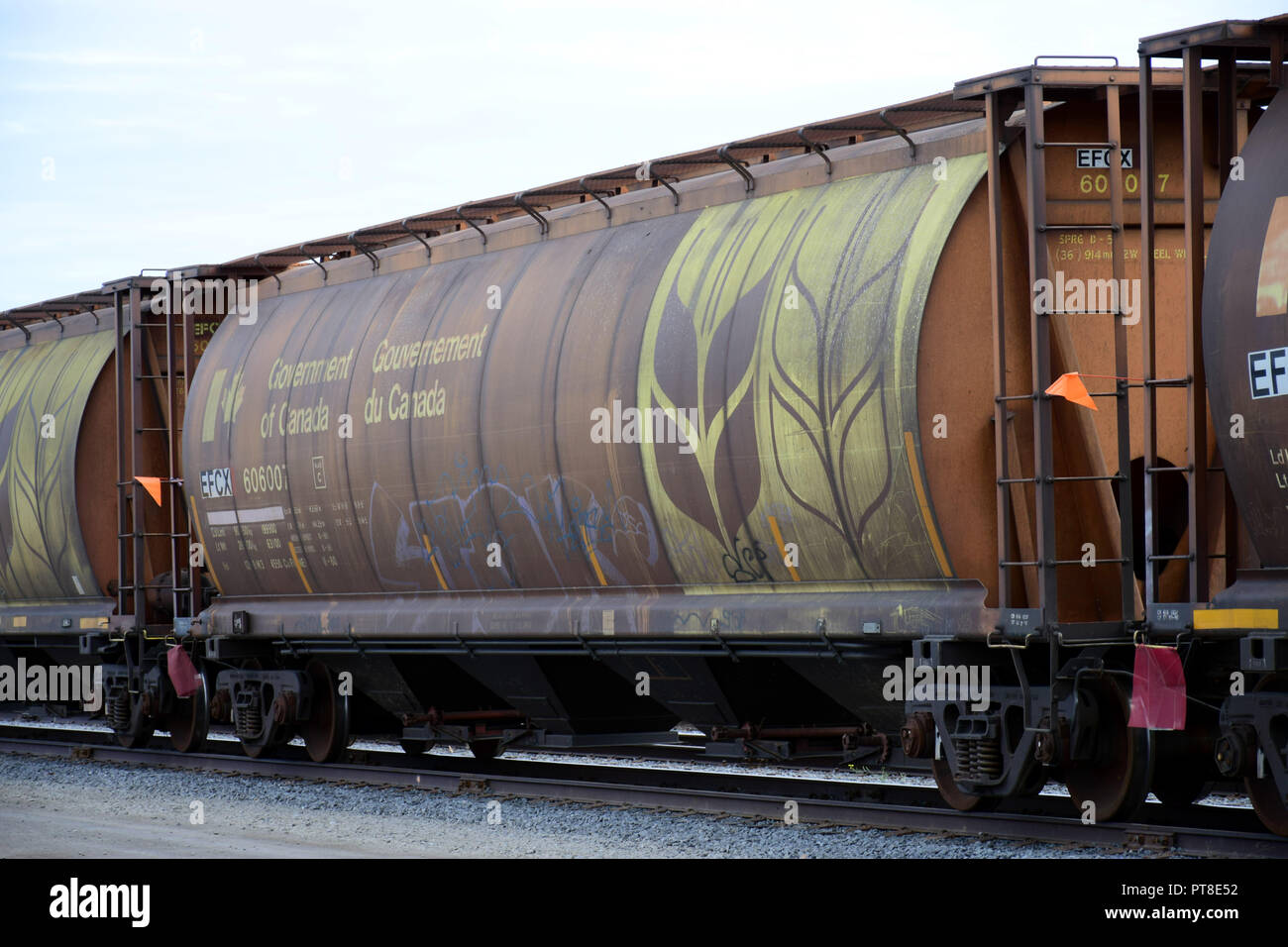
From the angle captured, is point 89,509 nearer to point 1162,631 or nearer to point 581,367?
point 581,367

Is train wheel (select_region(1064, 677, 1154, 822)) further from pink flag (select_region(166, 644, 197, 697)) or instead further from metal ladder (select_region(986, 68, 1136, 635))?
pink flag (select_region(166, 644, 197, 697))

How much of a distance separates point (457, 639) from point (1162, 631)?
6.41 meters

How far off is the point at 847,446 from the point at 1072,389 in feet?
4.69

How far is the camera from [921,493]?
409 inches

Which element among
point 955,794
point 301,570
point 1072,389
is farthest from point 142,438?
point 1072,389

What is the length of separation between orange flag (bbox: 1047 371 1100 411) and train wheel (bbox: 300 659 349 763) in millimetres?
8794

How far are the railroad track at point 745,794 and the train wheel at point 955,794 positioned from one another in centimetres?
9

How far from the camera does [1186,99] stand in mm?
9656

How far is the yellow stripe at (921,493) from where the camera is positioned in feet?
34.0

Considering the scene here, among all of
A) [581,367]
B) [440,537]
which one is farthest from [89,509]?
[581,367]

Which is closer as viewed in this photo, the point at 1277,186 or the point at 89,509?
the point at 1277,186

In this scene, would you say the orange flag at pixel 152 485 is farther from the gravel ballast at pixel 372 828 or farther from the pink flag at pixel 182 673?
the gravel ballast at pixel 372 828

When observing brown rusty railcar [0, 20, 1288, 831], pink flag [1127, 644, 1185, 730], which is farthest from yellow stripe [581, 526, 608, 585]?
pink flag [1127, 644, 1185, 730]

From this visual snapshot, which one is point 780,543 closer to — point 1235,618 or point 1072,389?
point 1072,389
